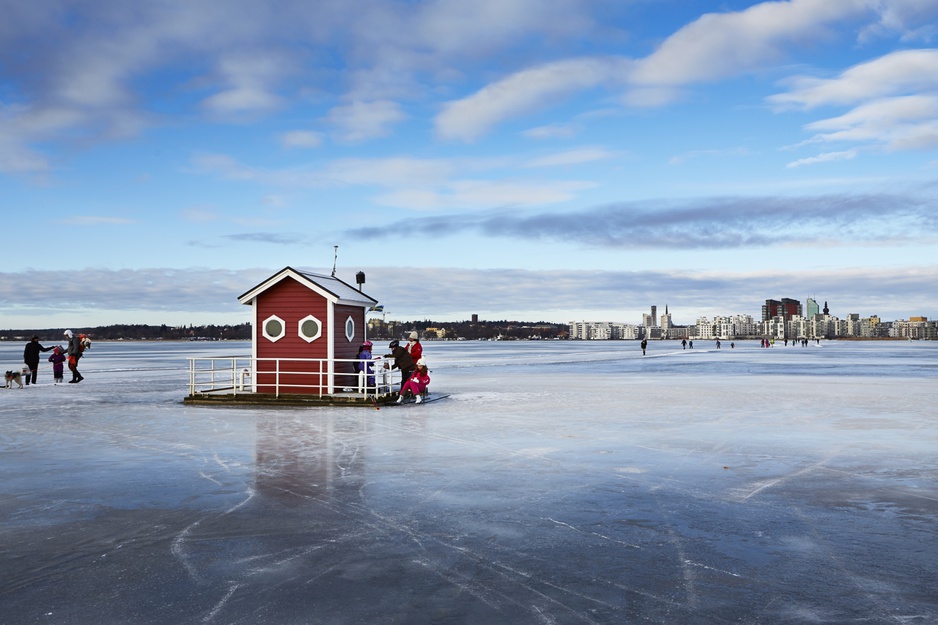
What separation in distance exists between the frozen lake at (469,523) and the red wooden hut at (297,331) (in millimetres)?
6717

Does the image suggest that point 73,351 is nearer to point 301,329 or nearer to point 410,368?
point 301,329

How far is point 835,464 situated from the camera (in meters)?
10.9

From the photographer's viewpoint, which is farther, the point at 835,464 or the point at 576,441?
the point at 576,441

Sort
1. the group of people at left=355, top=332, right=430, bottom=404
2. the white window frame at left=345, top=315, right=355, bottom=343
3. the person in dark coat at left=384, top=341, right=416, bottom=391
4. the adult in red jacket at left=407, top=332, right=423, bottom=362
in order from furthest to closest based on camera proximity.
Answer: the white window frame at left=345, top=315, right=355, bottom=343, the adult in red jacket at left=407, top=332, right=423, bottom=362, the group of people at left=355, top=332, right=430, bottom=404, the person in dark coat at left=384, top=341, right=416, bottom=391

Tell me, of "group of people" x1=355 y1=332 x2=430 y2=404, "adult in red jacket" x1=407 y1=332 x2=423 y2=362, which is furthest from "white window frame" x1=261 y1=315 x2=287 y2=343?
"adult in red jacket" x1=407 y1=332 x2=423 y2=362

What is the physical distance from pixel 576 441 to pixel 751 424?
5.00 meters

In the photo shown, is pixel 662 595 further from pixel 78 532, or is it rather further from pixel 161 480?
pixel 161 480

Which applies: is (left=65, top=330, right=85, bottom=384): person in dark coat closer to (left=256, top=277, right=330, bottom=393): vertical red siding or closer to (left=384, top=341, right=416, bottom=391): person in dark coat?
(left=256, top=277, right=330, bottom=393): vertical red siding

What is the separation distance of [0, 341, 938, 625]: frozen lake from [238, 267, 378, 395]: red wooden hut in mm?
6717

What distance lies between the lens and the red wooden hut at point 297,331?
2203cm

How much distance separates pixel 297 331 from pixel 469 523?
15866mm

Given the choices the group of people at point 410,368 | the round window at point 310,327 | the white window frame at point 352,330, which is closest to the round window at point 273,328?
the round window at point 310,327

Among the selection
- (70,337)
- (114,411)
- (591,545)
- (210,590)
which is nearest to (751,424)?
(591,545)

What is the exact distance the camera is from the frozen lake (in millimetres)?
5219
